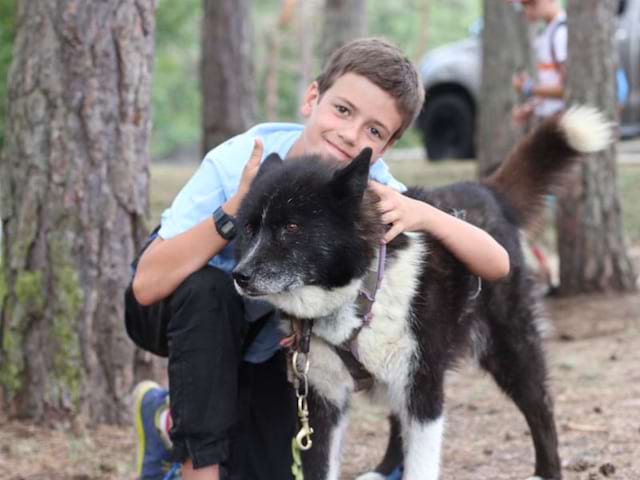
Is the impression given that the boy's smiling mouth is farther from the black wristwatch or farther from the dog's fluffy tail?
the dog's fluffy tail

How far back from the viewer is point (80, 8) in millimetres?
4004

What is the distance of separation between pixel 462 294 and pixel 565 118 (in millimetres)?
955

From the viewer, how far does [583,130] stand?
11.7 feet

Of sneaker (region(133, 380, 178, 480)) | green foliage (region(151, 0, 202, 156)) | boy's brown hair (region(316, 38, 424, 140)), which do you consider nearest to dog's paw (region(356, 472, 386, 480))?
sneaker (region(133, 380, 178, 480))

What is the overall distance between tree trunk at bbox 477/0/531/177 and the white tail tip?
5.42 metres

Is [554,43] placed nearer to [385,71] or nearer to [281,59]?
[385,71]

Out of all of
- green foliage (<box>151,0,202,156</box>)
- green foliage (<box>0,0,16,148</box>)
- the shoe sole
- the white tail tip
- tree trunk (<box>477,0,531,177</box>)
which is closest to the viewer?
the white tail tip

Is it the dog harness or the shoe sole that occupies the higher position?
the dog harness

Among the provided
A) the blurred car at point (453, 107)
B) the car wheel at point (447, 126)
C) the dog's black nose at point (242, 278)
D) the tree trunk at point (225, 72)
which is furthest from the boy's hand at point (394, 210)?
the car wheel at point (447, 126)

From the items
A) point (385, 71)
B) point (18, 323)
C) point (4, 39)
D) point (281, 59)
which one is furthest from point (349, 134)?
point (281, 59)

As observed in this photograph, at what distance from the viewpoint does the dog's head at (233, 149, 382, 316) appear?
8.52 ft

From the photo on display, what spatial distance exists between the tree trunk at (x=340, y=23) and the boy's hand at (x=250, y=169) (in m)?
6.91

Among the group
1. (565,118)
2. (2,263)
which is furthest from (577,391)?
(2,263)

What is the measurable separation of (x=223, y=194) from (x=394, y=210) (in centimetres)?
62
